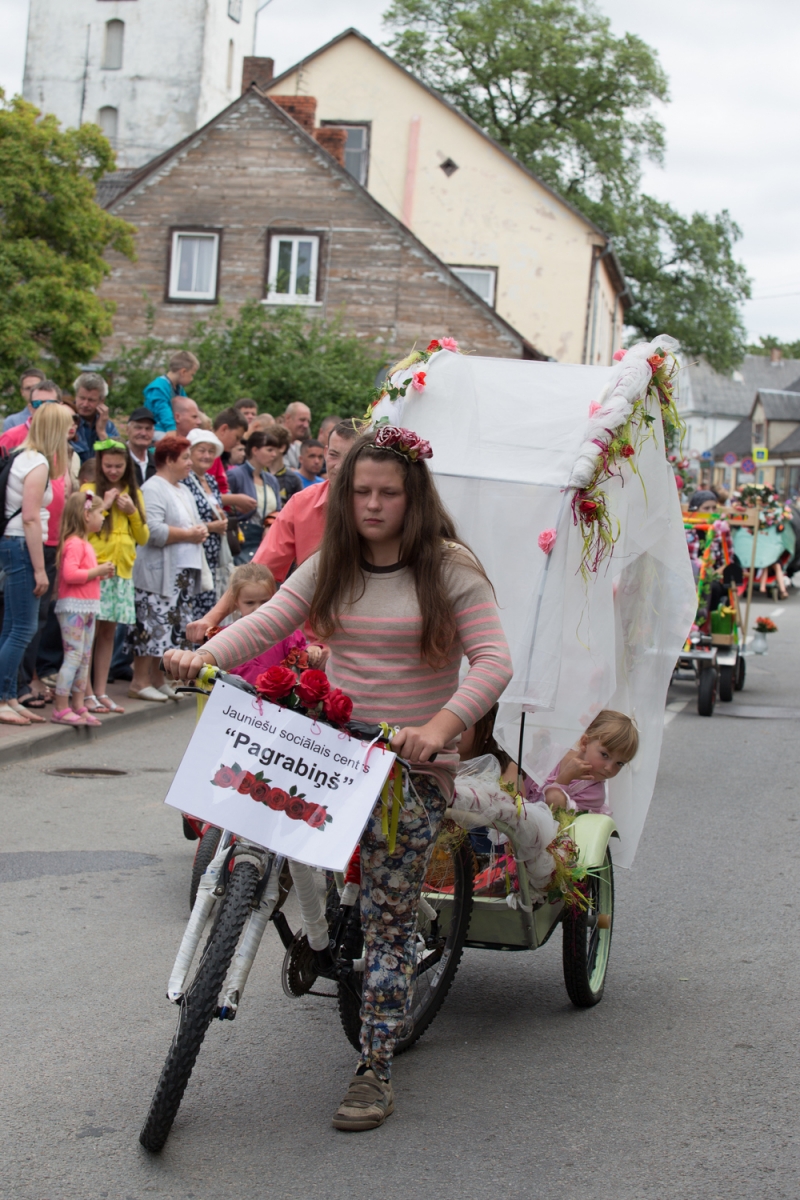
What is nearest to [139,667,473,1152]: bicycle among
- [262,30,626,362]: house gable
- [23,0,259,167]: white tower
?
[262,30,626,362]: house gable

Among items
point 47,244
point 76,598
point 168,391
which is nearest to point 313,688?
point 76,598

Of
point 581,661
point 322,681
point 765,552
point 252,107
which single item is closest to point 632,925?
point 581,661

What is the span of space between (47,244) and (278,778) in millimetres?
21492

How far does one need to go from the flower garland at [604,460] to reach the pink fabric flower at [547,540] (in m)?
0.12

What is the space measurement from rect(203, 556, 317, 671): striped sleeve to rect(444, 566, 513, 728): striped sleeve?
434 millimetres

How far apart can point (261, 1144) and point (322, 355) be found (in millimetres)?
20991

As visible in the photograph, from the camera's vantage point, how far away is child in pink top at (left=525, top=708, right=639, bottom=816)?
5039 mm

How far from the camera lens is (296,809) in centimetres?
354

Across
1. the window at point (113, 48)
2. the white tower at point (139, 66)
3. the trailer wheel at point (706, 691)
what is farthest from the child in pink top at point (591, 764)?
the window at point (113, 48)

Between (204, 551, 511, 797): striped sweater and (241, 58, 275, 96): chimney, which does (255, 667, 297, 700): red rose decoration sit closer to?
(204, 551, 511, 797): striped sweater

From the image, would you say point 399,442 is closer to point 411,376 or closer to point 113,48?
point 411,376

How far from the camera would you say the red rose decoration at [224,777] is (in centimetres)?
355

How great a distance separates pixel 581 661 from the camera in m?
4.98

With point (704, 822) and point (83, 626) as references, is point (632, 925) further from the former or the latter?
point (83, 626)
